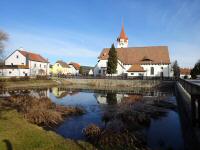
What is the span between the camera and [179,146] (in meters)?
10.3

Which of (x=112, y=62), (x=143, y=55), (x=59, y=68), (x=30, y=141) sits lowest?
(x=30, y=141)

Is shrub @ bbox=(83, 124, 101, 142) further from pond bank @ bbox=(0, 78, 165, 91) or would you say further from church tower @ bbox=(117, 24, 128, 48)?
church tower @ bbox=(117, 24, 128, 48)

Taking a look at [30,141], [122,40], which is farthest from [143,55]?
[30,141]

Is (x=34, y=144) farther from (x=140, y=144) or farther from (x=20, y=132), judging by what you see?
(x=140, y=144)

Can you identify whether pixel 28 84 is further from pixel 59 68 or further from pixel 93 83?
pixel 59 68

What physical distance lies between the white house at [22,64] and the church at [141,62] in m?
21.0

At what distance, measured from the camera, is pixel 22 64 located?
6931cm

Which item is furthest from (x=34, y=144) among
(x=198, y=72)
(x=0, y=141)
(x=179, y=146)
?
(x=198, y=72)

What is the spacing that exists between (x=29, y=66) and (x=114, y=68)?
2816 centimetres

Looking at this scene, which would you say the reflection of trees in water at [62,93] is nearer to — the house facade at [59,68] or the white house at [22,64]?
the white house at [22,64]

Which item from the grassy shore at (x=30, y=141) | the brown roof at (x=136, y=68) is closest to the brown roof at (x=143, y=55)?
the brown roof at (x=136, y=68)

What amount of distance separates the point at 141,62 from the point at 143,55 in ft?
11.4

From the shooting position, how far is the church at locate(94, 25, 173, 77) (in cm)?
6197

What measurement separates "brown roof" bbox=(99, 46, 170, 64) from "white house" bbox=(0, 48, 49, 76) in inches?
884
